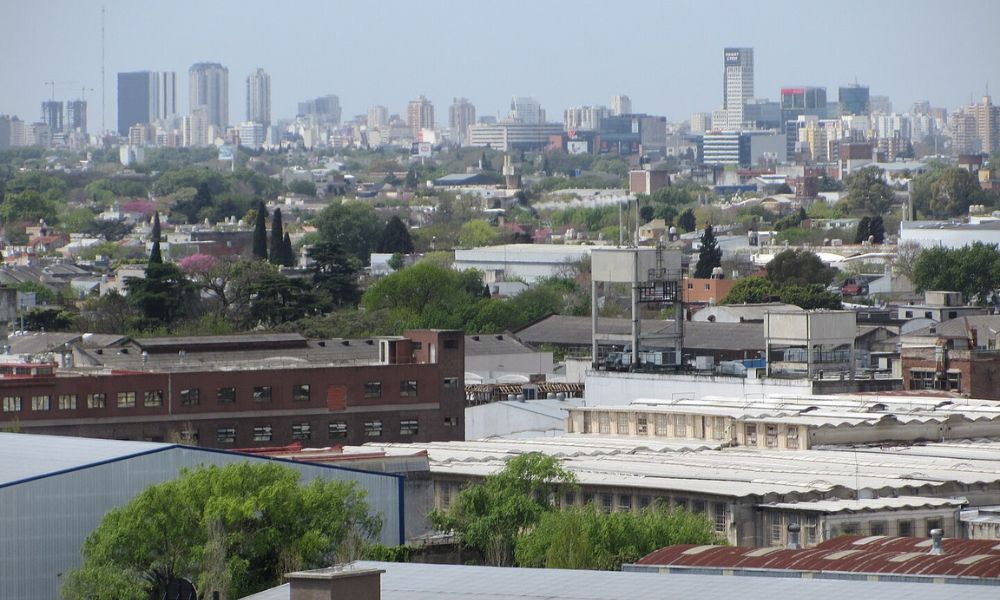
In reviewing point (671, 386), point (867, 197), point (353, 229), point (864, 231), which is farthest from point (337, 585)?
point (867, 197)

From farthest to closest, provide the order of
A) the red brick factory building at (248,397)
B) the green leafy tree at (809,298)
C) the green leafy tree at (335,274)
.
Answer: the green leafy tree at (335,274), the green leafy tree at (809,298), the red brick factory building at (248,397)

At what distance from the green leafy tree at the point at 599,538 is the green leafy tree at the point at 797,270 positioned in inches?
3117

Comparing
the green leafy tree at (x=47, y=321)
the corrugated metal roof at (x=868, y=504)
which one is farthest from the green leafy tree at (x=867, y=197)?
the corrugated metal roof at (x=868, y=504)

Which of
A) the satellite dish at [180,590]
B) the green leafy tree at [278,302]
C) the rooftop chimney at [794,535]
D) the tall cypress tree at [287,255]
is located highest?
the tall cypress tree at [287,255]

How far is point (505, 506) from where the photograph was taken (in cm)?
3781

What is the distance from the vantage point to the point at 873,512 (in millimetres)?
37844

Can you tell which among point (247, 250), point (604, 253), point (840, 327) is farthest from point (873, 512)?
point (247, 250)

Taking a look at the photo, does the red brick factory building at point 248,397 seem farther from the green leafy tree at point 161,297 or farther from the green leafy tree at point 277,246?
the green leafy tree at point 277,246

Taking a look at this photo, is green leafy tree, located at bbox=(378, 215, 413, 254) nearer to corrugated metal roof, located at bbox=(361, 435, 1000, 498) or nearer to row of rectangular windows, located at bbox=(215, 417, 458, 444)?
row of rectangular windows, located at bbox=(215, 417, 458, 444)

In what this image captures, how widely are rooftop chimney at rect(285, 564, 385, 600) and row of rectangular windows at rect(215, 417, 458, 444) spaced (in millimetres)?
29815

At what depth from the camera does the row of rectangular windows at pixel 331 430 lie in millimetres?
54656

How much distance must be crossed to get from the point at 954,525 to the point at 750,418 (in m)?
10.9

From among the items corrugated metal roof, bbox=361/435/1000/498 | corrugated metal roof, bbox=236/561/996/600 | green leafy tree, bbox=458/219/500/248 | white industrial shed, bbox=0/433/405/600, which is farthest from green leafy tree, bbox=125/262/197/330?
green leafy tree, bbox=458/219/500/248

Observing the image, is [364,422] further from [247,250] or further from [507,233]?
[507,233]
